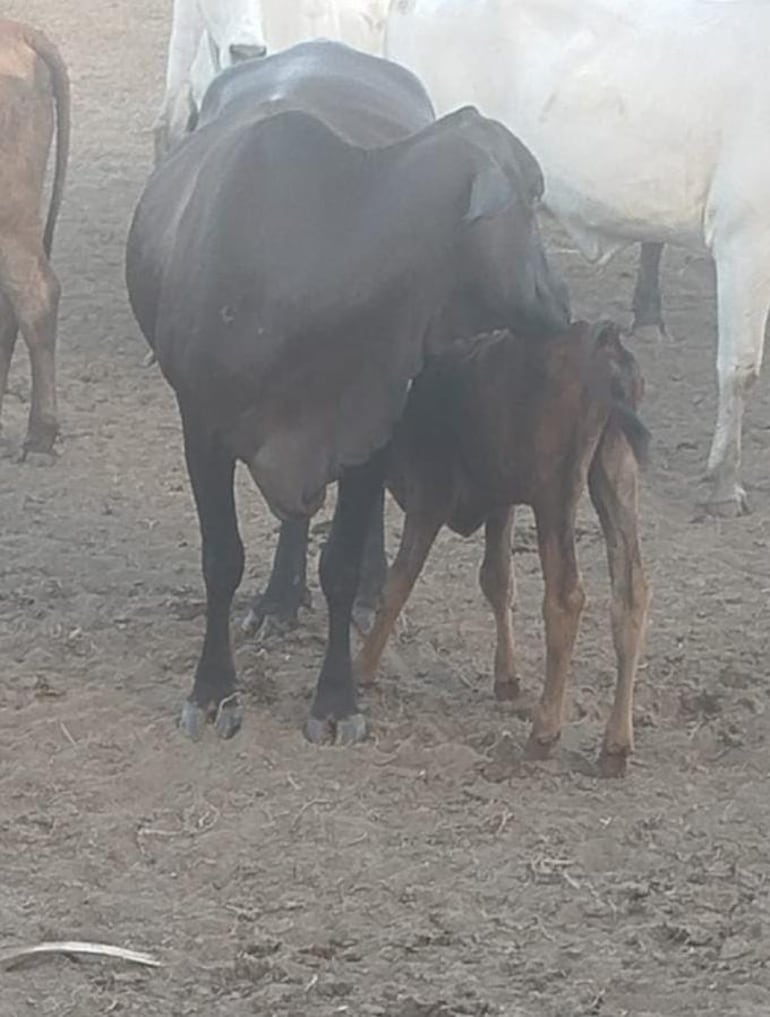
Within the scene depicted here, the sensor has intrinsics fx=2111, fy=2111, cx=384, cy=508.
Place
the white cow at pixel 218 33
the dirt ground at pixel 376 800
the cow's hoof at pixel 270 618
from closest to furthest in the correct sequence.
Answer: the dirt ground at pixel 376 800 → the cow's hoof at pixel 270 618 → the white cow at pixel 218 33

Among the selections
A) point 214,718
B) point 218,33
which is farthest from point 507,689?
point 218,33

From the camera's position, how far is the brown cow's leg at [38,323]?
7.02 metres

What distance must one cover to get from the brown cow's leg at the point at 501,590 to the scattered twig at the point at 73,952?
4.96ft

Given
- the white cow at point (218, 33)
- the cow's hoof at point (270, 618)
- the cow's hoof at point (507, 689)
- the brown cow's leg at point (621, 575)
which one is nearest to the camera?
the brown cow's leg at point (621, 575)

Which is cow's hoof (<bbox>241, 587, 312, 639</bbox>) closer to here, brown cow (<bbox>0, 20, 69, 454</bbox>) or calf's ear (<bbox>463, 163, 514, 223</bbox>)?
calf's ear (<bbox>463, 163, 514, 223</bbox>)

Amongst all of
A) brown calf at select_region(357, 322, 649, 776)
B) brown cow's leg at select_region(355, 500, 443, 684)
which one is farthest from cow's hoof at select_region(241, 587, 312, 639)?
brown calf at select_region(357, 322, 649, 776)

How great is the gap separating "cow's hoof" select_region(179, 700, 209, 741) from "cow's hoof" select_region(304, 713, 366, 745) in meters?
0.25

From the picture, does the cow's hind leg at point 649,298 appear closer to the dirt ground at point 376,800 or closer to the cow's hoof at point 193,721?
the dirt ground at point 376,800

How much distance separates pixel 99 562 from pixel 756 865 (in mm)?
2462

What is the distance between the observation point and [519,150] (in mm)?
4664

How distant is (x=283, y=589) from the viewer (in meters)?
5.65

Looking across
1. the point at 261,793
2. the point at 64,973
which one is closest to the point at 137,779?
the point at 261,793

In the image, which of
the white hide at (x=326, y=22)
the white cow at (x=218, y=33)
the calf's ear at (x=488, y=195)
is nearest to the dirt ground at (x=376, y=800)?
the calf's ear at (x=488, y=195)

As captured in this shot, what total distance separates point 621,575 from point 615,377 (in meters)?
0.47
